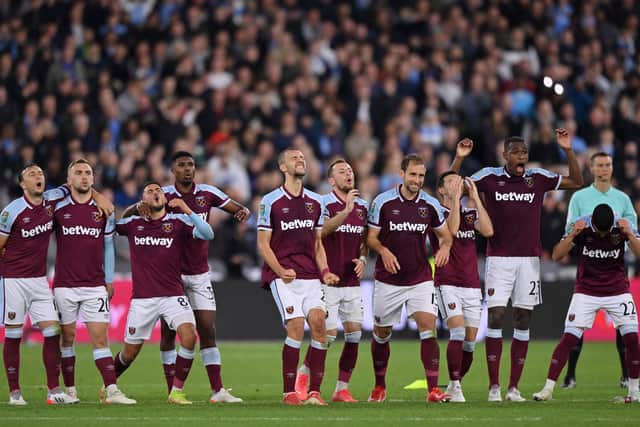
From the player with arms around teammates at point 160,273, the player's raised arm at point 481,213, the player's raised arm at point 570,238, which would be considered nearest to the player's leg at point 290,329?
the player with arms around teammates at point 160,273

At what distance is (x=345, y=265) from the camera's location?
15516mm

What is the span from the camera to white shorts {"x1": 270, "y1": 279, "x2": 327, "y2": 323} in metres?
14.0

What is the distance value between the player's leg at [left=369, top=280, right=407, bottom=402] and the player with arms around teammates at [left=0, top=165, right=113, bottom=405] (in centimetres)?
330

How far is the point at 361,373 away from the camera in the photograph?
19000mm

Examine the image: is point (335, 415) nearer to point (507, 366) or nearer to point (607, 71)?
point (507, 366)

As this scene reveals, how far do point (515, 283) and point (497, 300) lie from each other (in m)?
0.29

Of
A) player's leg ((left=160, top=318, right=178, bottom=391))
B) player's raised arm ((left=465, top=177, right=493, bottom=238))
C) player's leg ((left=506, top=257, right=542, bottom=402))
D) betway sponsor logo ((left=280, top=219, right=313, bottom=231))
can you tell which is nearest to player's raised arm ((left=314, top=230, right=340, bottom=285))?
betway sponsor logo ((left=280, top=219, right=313, bottom=231))

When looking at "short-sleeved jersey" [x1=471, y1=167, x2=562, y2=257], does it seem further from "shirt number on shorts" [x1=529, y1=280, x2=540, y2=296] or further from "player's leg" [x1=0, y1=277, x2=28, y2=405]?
"player's leg" [x1=0, y1=277, x2=28, y2=405]

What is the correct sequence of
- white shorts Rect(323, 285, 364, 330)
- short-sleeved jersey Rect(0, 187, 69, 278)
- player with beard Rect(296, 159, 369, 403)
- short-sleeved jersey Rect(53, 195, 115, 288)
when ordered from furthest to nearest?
1. white shorts Rect(323, 285, 364, 330)
2. player with beard Rect(296, 159, 369, 403)
3. short-sleeved jersey Rect(53, 195, 115, 288)
4. short-sleeved jersey Rect(0, 187, 69, 278)

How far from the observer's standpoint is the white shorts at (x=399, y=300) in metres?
14.7

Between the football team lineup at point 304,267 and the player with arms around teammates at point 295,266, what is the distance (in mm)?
15

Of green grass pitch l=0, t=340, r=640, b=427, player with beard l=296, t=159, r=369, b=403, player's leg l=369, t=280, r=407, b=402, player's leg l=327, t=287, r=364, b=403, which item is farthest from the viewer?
player with beard l=296, t=159, r=369, b=403

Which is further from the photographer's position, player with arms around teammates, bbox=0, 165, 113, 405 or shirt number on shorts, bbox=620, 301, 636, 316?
shirt number on shorts, bbox=620, 301, 636, 316

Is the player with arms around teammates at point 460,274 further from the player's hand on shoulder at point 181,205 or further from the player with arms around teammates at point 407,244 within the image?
the player's hand on shoulder at point 181,205
